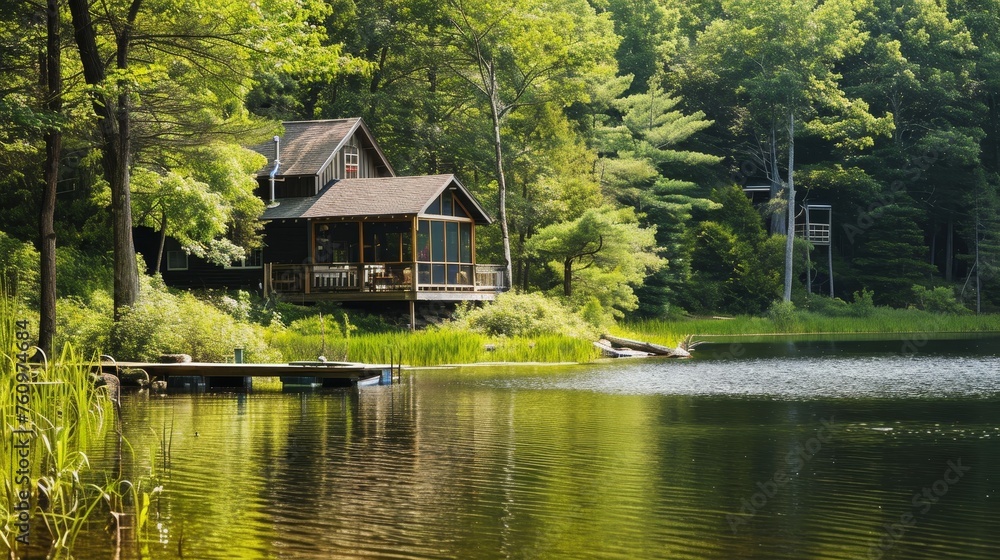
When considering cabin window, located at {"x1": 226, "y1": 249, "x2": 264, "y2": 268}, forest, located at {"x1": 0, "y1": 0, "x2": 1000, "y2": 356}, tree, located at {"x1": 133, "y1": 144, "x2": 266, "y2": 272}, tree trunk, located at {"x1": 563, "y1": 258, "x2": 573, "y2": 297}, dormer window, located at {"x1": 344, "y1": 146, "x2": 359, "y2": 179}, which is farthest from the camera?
tree trunk, located at {"x1": 563, "y1": 258, "x2": 573, "y2": 297}

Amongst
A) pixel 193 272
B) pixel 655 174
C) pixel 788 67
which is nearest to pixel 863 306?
pixel 788 67

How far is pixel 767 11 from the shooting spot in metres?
55.3

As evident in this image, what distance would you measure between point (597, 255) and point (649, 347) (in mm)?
6258

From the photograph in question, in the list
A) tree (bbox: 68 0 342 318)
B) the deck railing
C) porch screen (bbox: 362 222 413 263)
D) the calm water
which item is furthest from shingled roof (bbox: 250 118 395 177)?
the calm water

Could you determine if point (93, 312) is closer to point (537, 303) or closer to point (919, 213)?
point (537, 303)

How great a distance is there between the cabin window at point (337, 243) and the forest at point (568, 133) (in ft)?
8.76

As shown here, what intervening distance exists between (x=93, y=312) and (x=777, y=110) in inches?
1447

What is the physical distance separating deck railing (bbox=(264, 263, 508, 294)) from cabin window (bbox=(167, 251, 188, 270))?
3635 mm

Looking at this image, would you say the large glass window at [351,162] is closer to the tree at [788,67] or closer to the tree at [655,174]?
the tree at [655,174]

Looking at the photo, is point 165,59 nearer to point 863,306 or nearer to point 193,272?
point 193,272

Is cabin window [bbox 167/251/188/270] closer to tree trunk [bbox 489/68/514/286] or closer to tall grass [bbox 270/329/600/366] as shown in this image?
tall grass [bbox 270/329/600/366]

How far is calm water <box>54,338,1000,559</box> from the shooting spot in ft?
30.0

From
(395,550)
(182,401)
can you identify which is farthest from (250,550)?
(182,401)

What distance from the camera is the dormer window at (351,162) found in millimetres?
40062
